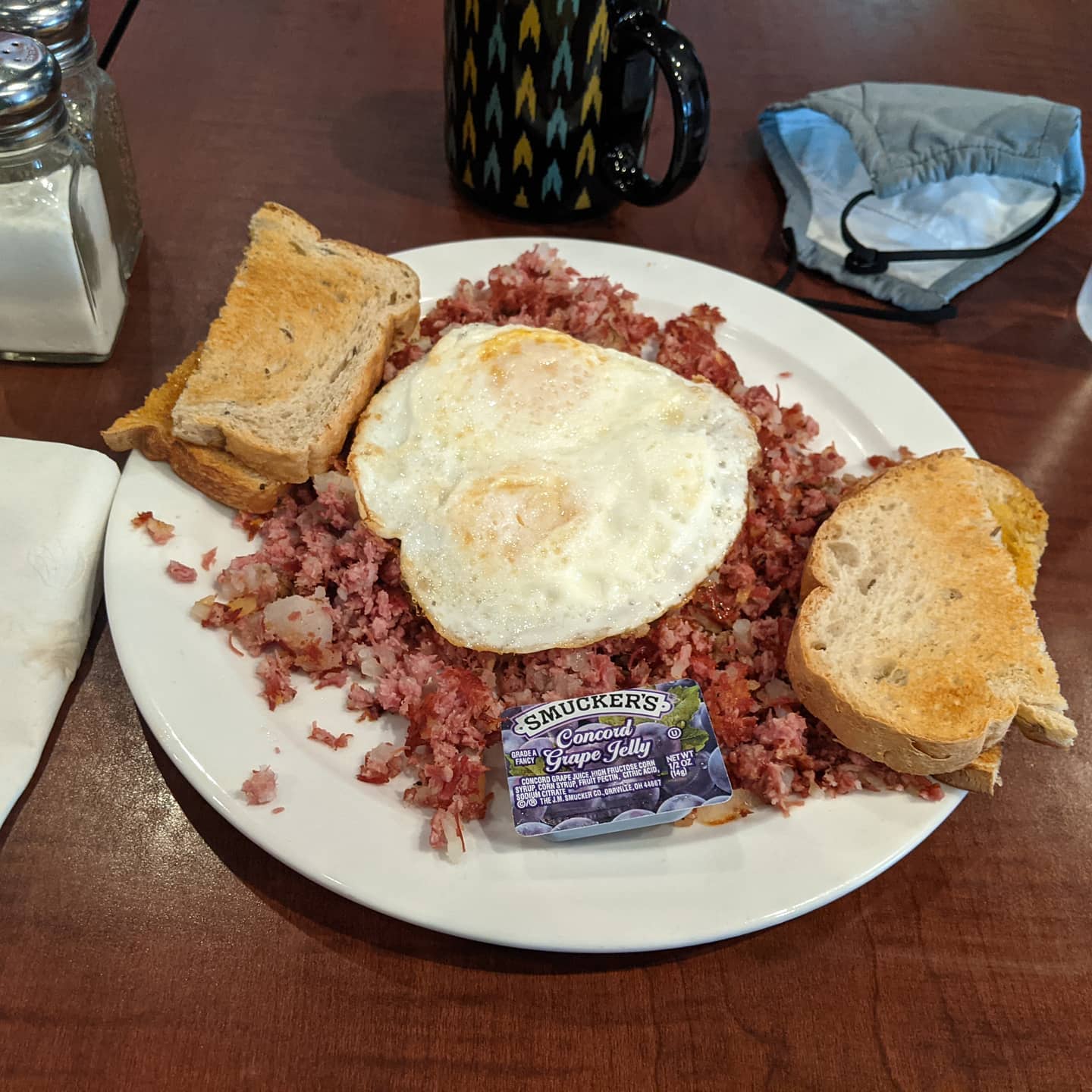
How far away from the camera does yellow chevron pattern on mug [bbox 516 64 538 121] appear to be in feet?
8.20

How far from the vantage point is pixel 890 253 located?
2924mm

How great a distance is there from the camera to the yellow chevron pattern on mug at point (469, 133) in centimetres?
273

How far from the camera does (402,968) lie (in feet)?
5.16

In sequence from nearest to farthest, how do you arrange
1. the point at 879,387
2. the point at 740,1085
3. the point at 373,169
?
1. the point at 740,1085
2. the point at 879,387
3. the point at 373,169

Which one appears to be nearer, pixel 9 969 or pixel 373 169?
pixel 9 969

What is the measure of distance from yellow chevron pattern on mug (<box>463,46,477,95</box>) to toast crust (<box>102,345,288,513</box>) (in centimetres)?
135

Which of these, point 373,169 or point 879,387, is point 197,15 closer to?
point 373,169

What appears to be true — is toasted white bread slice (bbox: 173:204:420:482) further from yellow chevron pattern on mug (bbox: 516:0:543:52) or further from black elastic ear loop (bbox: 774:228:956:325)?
black elastic ear loop (bbox: 774:228:956:325)

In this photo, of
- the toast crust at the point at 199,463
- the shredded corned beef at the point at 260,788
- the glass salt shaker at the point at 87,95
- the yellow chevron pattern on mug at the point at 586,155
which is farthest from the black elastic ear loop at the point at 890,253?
the shredded corned beef at the point at 260,788

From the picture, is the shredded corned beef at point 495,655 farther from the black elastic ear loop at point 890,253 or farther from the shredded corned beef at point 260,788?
the black elastic ear loop at point 890,253

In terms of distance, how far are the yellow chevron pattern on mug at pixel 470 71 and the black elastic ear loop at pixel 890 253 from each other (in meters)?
1.26

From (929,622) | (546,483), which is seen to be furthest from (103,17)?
(929,622)

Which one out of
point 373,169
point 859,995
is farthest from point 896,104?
point 859,995

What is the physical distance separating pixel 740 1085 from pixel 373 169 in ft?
9.80
